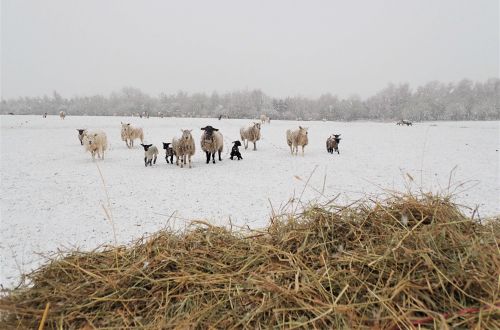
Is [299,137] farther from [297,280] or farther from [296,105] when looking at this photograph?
[296,105]

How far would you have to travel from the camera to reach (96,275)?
66.3 inches

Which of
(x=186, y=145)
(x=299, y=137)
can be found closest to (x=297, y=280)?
(x=186, y=145)

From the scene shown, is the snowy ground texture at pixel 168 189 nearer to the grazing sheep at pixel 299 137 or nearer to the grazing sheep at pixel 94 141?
the grazing sheep at pixel 94 141

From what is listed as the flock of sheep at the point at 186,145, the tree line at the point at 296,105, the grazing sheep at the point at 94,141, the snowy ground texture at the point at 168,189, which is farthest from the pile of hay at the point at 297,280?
the tree line at the point at 296,105

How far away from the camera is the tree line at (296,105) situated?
9281 centimetres

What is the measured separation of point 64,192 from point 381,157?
1848 centimetres

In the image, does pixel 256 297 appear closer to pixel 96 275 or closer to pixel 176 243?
pixel 176 243

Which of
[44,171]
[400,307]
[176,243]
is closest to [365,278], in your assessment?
[400,307]

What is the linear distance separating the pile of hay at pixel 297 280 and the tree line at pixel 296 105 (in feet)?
305

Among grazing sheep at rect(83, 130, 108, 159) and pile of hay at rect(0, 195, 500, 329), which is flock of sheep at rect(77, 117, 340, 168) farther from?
pile of hay at rect(0, 195, 500, 329)

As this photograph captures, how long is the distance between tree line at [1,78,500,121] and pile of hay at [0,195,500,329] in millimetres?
92952

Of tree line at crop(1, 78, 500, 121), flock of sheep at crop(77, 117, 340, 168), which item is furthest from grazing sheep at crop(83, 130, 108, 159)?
tree line at crop(1, 78, 500, 121)

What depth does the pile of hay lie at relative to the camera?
1.29 metres

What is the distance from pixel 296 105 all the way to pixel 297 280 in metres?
118
